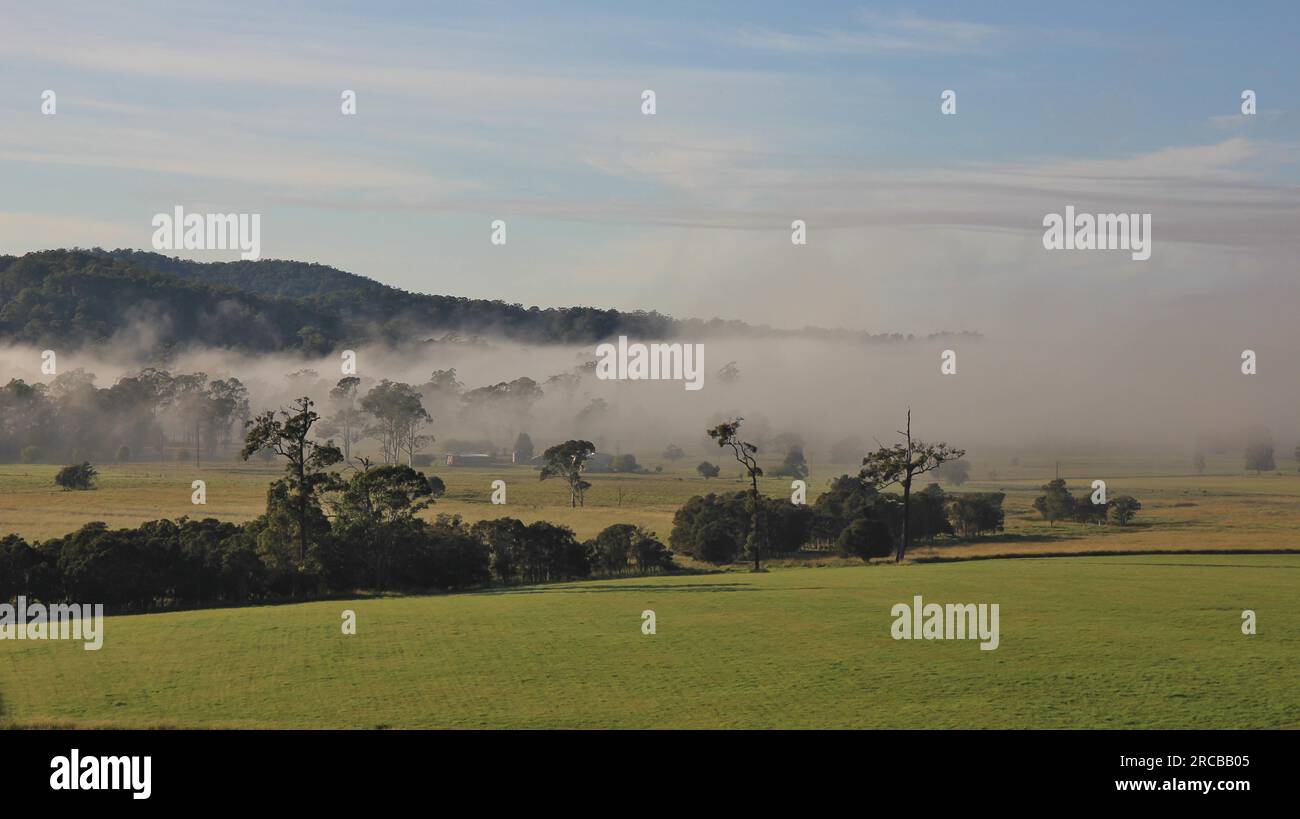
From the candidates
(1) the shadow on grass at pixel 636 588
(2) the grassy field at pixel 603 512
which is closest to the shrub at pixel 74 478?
(2) the grassy field at pixel 603 512

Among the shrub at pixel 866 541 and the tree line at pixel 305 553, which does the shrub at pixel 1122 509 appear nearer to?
the shrub at pixel 866 541

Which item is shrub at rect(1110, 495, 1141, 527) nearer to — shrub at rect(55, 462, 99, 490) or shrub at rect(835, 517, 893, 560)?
shrub at rect(835, 517, 893, 560)

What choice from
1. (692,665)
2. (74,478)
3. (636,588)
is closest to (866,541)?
(636,588)

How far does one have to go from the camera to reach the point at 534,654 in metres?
47.8

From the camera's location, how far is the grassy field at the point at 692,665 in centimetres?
3703

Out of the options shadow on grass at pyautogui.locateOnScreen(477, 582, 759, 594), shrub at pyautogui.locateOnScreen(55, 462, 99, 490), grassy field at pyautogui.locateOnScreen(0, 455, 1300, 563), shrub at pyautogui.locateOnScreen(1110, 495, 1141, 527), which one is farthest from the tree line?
shrub at pyautogui.locateOnScreen(55, 462, 99, 490)

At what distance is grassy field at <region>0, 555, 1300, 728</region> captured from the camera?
37.0 metres

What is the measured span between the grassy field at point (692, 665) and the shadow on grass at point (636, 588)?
5609mm

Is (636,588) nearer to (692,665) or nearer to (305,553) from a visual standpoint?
(305,553)

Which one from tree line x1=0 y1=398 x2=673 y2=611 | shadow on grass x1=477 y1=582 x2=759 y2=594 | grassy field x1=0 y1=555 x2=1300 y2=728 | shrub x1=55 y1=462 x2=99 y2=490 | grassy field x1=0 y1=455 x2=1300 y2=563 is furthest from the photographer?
shrub x1=55 y1=462 x2=99 y2=490

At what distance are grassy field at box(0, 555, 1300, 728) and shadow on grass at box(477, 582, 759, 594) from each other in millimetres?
5609

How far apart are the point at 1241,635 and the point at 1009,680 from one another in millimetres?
14016
